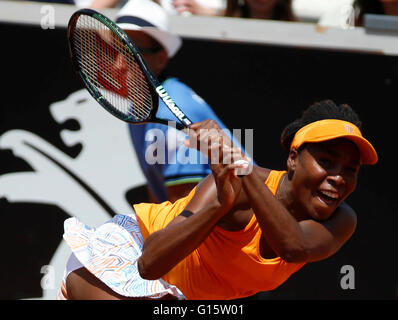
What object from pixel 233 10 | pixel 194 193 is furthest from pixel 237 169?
pixel 233 10

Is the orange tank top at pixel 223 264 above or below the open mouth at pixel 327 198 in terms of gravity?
below

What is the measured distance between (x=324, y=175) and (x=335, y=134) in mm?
146

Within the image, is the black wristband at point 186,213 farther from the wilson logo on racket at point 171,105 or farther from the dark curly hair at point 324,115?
the dark curly hair at point 324,115

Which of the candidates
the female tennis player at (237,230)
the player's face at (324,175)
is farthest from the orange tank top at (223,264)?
the player's face at (324,175)

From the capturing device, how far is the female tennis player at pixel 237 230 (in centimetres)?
239

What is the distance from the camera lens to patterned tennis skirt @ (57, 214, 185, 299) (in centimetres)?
267

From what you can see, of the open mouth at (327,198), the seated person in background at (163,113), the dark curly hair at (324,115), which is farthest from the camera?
the seated person in background at (163,113)

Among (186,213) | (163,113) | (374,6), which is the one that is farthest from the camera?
(374,6)

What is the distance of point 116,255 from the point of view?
2.75m

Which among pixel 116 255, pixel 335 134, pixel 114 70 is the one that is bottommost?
pixel 116 255

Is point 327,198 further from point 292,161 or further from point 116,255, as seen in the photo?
point 116,255

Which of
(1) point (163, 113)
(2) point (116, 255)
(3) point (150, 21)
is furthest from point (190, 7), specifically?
(2) point (116, 255)

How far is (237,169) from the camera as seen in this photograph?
2.33 metres
